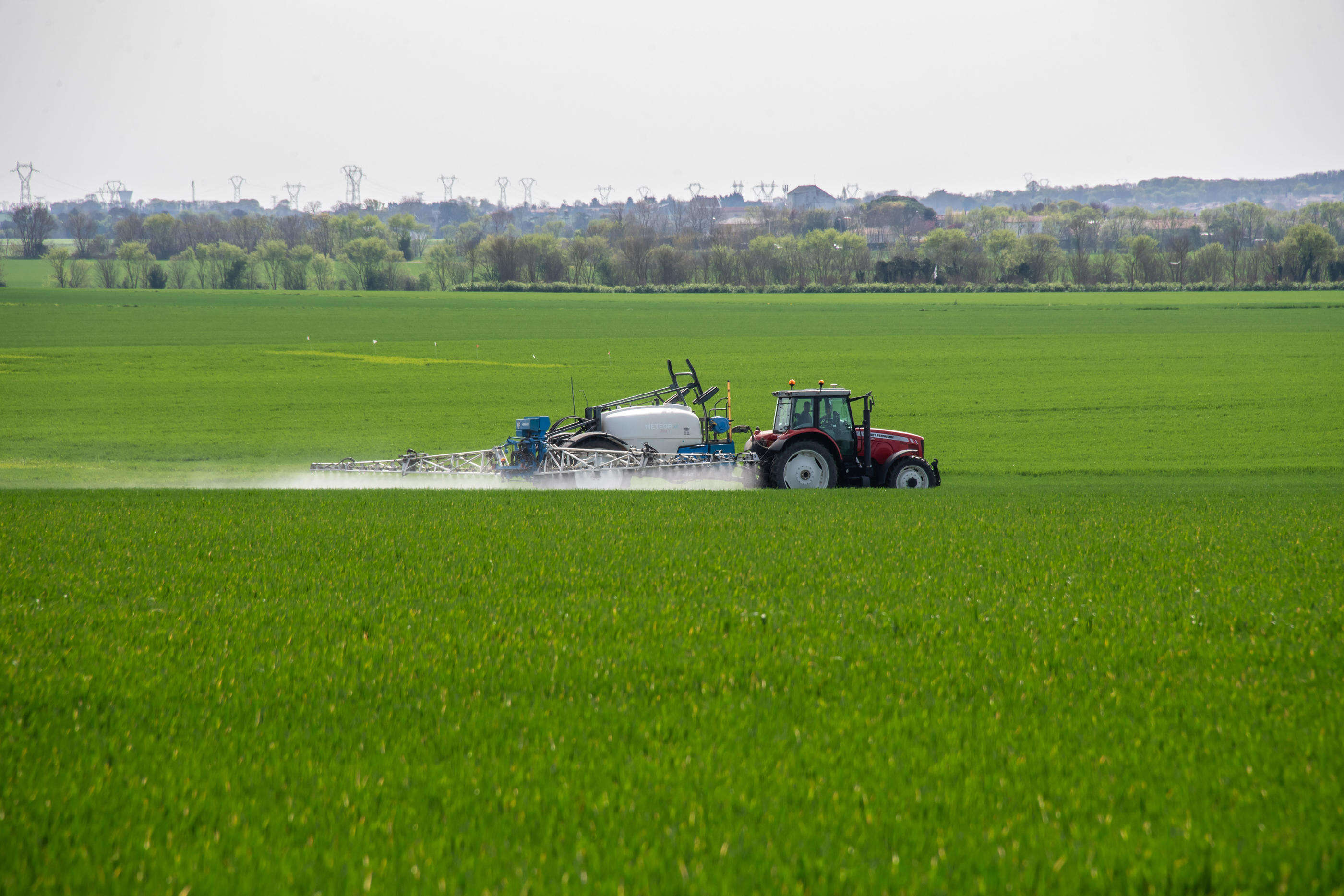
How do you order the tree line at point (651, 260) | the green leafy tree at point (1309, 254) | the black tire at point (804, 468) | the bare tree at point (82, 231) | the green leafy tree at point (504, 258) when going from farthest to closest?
the bare tree at point (82, 231) → the green leafy tree at point (504, 258) → the tree line at point (651, 260) → the green leafy tree at point (1309, 254) → the black tire at point (804, 468)

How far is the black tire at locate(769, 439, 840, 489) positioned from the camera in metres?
20.9

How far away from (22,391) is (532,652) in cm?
4437

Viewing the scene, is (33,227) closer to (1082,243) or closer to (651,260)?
(651,260)

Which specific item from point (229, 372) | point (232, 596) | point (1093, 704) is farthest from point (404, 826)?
point (229, 372)

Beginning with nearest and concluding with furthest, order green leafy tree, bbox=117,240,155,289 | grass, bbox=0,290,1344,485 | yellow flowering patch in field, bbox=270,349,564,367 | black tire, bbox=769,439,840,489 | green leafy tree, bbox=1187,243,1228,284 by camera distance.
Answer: black tire, bbox=769,439,840,489
grass, bbox=0,290,1344,485
yellow flowering patch in field, bbox=270,349,564,367
green leafy tree, bbox=117,240,155,289
green leafy tree, bbox=1187,243,1228,284

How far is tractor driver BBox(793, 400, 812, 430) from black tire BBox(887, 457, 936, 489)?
2.19m

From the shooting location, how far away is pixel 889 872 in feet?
16.4

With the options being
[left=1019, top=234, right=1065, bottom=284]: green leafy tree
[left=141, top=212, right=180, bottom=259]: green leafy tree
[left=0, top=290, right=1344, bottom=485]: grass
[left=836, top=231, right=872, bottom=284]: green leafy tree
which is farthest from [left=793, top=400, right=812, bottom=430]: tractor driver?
[left=141, top=212, right=180, bottom=259]: green leafy tree

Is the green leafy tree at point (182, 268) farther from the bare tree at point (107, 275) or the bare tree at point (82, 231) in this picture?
the bare tree at point (82, 231)

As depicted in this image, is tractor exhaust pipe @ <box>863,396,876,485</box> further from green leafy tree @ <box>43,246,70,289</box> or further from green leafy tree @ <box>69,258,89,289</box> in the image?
green leafy tree @ <box>69,258,89,289</box>

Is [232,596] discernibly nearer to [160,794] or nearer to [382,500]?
[160,794]

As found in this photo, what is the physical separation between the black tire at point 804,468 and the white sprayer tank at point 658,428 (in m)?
2.49

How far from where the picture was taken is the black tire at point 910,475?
21.8 m

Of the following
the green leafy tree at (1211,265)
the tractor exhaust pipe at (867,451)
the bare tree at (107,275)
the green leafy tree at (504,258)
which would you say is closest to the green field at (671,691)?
the tractor exhaust pipe at (867,451)
